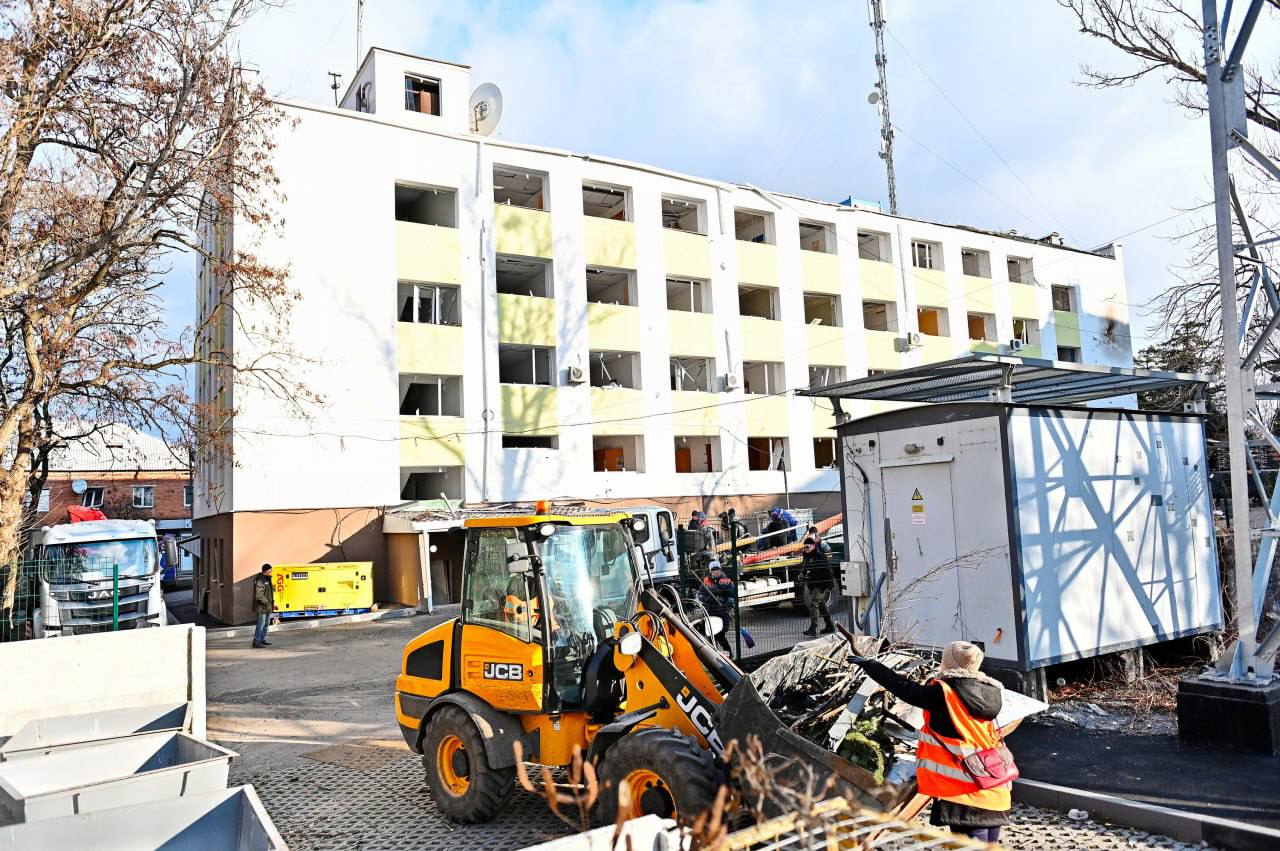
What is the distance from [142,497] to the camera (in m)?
53.9

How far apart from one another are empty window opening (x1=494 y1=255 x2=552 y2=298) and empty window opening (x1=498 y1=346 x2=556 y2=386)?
1.78 m

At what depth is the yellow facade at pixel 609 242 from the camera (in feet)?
95.9

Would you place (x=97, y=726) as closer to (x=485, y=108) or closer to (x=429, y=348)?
(x=429, y=348)

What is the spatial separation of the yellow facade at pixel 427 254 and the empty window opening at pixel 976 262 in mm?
22997

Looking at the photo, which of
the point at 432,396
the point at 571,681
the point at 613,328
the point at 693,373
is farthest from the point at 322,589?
the point at 571,681

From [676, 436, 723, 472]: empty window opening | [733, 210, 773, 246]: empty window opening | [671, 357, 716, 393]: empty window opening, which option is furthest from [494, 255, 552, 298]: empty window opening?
[733, 210, 773, 246]: empty window opening

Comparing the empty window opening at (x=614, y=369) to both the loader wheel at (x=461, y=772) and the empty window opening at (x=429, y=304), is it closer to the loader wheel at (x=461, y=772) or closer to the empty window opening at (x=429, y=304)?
the empty window opening at (x=429, y=304)

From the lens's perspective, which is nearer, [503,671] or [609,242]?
[503,671]

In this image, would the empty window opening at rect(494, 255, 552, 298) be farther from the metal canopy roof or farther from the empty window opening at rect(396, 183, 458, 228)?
the metal canopy roof

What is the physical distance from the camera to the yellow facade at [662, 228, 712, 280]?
30734mm

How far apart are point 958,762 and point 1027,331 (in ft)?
130

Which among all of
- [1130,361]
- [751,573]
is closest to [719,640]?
[751,573]

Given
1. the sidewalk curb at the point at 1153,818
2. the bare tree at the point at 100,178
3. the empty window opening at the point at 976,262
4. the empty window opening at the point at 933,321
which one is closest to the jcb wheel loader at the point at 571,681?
the sidewalk curb at the point at 1153,818

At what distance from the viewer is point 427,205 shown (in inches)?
1121
